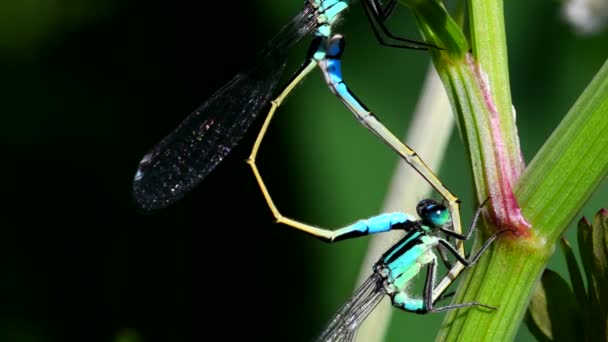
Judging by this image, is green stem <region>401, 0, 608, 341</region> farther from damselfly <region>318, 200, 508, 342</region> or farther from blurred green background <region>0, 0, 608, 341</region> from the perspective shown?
blurred green background <region>0, 0, 608, 341</region>

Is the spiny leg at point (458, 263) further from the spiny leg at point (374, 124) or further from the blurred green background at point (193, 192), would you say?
the blurred green background at point (193, 192)

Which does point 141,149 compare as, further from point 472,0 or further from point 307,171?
point 472,0

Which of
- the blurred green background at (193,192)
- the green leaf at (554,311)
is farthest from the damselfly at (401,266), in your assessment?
the blurred green background at (193,192)

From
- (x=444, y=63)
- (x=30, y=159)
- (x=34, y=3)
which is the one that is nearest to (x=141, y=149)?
(x=30, y=159)

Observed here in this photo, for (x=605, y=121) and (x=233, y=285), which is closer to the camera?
(x=605, y=121)

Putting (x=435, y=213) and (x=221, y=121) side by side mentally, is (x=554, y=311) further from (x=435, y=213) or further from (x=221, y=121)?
(x=221, y=121)

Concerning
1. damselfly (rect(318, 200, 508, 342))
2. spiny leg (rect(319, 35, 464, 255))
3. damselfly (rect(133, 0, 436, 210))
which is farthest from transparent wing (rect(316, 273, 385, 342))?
damselfly (rect(133, 0, 436, 210))

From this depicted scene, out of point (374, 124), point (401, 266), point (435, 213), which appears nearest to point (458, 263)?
point (435, 213)
